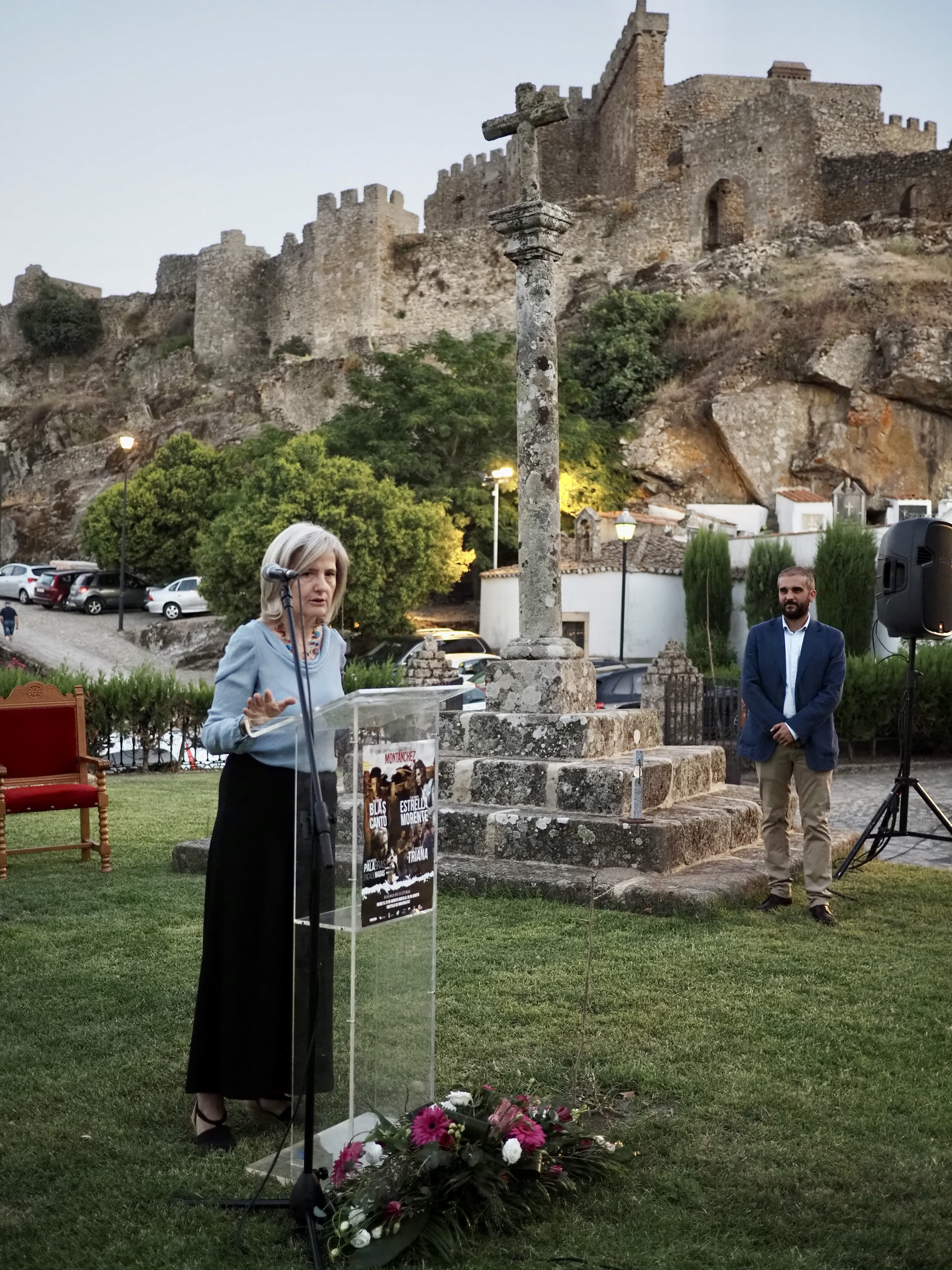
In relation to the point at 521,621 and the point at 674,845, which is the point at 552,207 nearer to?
the point at 521,621

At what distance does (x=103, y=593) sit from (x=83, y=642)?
447 cm

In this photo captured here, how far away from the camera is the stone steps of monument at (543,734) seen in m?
7.59

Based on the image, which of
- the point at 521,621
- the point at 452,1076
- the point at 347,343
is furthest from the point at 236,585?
the point at 452,1076

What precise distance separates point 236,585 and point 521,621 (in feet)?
69.2

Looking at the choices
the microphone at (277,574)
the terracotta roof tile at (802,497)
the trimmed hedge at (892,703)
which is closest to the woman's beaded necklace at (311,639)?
the microphone at (277,574)

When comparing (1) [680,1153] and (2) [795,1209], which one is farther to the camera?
(1) [680,1153]

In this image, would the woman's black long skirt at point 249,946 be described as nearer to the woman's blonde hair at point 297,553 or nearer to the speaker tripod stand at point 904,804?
the woman's blonde hair at point 297,553

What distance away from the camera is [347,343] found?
42.2 metres

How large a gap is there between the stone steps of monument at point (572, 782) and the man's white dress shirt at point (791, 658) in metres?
1.18

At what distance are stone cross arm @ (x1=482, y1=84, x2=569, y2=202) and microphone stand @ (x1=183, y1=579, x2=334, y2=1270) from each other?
5957 millimetres

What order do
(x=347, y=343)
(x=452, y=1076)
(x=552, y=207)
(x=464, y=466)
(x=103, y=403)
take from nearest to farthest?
(x=452, y=1076) → (x=552, y=207) → (x=464, y=466) → (x=347, y=343) → (x=103, y=403)

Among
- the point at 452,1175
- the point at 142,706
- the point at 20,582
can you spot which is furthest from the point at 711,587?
the point at 452,1175

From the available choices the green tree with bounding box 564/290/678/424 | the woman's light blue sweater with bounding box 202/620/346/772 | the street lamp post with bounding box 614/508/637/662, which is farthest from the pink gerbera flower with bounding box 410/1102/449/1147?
the green tree with bounding box 564/290/678/424

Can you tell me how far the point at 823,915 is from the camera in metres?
5.86
